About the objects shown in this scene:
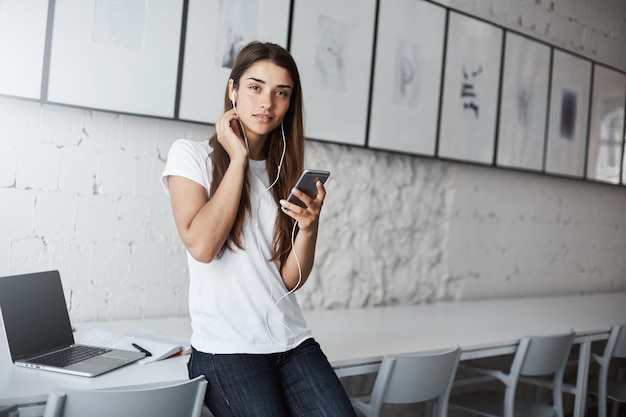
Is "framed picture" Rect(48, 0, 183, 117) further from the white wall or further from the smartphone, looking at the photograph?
the smartphone

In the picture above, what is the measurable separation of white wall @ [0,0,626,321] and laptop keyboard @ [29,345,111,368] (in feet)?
1.66

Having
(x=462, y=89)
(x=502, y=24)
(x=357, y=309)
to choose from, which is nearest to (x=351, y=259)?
(x=357, y=309)

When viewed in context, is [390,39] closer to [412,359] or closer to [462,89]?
[462,89]

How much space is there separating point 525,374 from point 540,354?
134 mm

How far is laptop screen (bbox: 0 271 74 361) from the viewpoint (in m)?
1.77

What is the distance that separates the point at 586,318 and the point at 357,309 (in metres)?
1.32

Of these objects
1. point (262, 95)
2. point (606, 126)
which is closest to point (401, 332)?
point (262, 95)

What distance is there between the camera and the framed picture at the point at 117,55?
225 cm

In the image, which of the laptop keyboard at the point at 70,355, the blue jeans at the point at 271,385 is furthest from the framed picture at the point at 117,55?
the blue jeans at the point at 271,385

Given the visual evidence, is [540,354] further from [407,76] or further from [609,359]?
[407,76]

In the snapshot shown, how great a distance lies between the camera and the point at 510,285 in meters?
4.20

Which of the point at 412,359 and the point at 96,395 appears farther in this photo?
the point at 412,359

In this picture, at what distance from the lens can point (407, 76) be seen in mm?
3396

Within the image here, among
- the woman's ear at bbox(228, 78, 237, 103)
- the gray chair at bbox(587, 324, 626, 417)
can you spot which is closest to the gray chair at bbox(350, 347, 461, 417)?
the woman's ear at bbox(228, 78, 237, 103)
